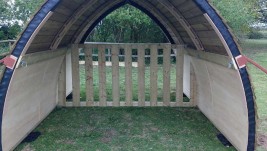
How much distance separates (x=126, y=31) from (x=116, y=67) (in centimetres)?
1037

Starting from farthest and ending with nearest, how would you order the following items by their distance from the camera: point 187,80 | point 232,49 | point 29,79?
point 187,80
point 29,79
point 232,49

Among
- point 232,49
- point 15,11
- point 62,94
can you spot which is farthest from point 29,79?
point 15,11

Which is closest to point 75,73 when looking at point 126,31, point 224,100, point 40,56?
point 40,56

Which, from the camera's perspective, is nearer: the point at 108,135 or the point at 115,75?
the point at 108,135

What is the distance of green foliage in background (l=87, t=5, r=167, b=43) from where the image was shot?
16250 millimetres

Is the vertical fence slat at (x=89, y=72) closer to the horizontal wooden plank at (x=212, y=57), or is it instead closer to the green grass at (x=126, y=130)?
the green grass at (x=126, y=130)

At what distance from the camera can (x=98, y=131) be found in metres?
5.73

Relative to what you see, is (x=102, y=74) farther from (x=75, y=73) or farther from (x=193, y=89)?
(x=193, y=89)

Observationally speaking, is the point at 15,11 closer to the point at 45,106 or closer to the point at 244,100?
the point at 45,106

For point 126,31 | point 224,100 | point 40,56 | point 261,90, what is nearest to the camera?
point 224,100

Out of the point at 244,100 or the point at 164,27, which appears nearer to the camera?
the point at 244,100

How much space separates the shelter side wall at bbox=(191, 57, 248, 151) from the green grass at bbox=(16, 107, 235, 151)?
242 mm

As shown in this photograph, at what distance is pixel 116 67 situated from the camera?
753 cm

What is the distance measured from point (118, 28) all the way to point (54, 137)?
1258 cm
